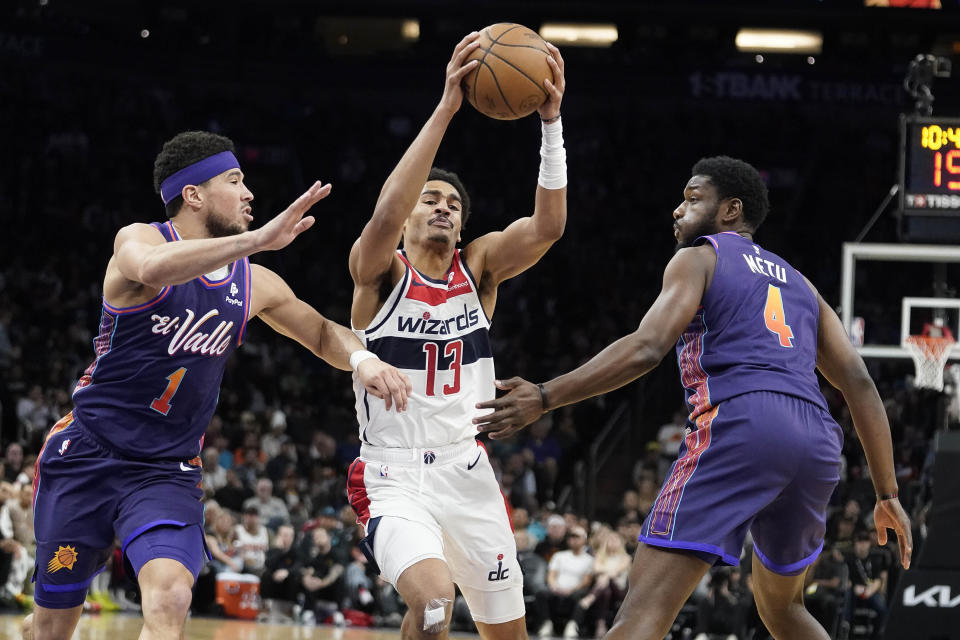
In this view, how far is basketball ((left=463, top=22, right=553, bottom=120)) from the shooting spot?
17.2 feet

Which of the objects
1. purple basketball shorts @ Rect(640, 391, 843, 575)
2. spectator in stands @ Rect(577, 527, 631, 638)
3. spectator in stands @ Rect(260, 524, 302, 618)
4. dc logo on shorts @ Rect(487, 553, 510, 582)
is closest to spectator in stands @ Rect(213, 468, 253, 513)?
spectator in stands @ Rect(260, 524, 302, 618)

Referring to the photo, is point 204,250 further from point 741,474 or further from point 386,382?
point 741,474

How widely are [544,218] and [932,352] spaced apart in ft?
20.5

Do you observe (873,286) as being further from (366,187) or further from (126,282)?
(126,282)

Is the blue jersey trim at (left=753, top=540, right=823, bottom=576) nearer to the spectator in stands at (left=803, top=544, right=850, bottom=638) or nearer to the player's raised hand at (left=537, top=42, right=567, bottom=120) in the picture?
the player's raised hand at (left=537, top=42, right=567, bottom=120)

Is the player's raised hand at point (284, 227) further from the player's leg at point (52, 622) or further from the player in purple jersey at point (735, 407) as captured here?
the player's leg at point (52, 622)

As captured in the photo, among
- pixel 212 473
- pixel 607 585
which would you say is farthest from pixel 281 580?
pixel 607 585

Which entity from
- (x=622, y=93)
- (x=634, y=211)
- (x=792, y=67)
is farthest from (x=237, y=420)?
(x=792, y=67)

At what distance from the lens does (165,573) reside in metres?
4.38

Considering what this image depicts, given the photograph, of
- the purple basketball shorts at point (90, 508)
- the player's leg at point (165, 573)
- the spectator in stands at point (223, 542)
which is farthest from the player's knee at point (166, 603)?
the spectator in stands at point (223, 542)

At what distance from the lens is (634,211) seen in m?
22.2

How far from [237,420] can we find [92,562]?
12.0 meters

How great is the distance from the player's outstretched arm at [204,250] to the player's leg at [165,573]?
937 millimetres

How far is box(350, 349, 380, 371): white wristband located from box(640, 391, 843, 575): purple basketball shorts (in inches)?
51.9
